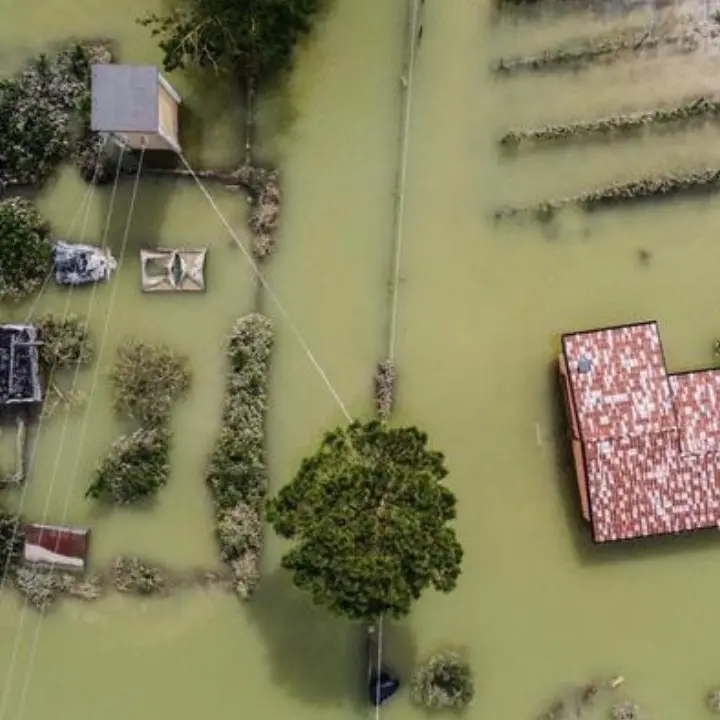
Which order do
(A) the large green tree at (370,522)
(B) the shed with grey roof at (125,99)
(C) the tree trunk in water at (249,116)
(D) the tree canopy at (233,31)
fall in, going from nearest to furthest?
(A) the large green tree at (370,522) < (B) the shed with grey roof at (125,99) < (D) the tree canopy at (233,31) < (C) the tree trunk in water at (249,116)

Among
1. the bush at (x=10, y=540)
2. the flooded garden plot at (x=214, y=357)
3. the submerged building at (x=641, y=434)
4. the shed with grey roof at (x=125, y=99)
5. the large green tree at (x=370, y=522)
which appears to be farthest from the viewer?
the flooded garden plot at (x=214, y=357)

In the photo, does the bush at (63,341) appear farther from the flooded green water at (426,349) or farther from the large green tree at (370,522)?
the large green tree at (370,522)

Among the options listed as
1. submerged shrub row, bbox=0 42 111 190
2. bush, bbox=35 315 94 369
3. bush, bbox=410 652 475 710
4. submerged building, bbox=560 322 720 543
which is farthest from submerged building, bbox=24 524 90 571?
submerged building, bbox=560 322 720 543

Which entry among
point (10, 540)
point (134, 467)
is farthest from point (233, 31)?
point (10, 540)

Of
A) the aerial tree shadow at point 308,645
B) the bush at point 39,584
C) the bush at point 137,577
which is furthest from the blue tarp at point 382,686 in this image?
the bush at point 39,584

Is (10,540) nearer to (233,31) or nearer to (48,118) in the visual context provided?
(48,118)

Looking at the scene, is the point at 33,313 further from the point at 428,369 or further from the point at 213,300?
the point at 428,369
